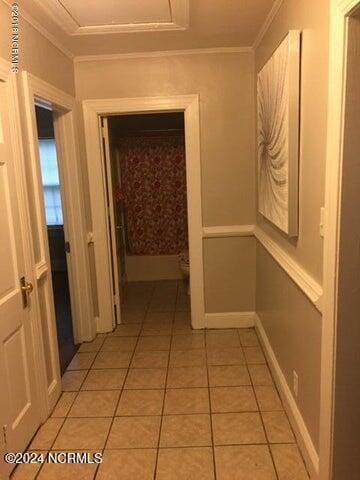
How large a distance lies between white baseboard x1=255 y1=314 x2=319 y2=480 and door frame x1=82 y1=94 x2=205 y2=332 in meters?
0.90

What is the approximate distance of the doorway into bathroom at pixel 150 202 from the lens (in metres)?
4.82

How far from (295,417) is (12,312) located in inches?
64.4

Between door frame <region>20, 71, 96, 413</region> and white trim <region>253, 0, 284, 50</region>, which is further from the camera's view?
door frame <region>20, 71, 96, 413</region>

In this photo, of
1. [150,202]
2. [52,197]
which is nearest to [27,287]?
[150,202]

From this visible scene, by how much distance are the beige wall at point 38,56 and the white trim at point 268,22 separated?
1.47 metres

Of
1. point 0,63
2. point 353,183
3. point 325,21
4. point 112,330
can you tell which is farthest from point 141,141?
point 353,183

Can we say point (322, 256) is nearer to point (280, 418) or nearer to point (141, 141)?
point (280, 418)

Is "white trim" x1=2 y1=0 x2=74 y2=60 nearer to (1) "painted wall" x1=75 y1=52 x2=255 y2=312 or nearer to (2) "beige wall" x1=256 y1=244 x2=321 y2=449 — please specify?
(1) "painted wall" x1=75 y1=52 x2=255 y2=312

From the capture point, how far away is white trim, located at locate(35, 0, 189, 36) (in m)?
2.20

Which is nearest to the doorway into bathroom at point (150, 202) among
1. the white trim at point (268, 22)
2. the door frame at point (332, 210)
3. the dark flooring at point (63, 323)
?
the dark flooring at point (63, 323)

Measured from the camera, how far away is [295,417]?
213 cm

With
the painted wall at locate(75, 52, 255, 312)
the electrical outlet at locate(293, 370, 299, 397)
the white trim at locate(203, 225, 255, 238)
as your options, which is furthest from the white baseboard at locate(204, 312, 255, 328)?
the electrical outlet at locate(293, 370, 299, 397)

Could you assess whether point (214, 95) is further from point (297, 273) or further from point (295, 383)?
point (295, 383)

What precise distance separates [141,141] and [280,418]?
11.9 ft
